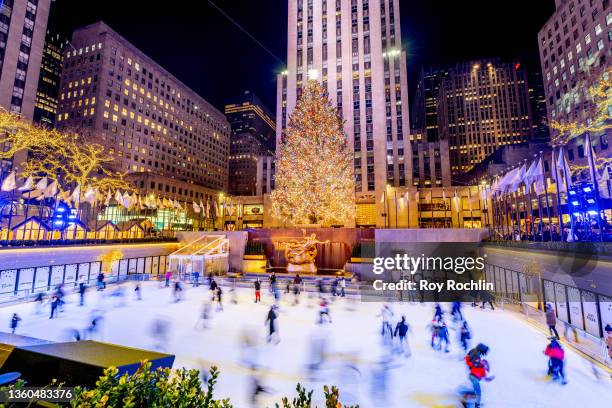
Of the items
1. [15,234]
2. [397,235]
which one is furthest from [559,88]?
[15,234]

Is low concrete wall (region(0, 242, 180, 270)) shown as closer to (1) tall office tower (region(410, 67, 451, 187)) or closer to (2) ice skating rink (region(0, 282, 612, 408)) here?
(2) ice skating rink (region(0, 282, 612, 408))

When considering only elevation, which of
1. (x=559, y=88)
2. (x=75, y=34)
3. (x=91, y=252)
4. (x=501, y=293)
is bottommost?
(x=501, y=293)

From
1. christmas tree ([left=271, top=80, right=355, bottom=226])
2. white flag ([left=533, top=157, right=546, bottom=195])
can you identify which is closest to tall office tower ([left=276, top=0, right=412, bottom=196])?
christmas tree ([left=271, top=80, right=355, bottom=226])

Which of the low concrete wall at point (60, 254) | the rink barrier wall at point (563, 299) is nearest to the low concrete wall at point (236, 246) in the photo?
the low concrete wall at point (60, 254)

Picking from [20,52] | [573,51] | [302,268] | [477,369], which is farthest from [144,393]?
[20,52]

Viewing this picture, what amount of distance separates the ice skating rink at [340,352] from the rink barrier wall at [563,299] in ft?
7.30

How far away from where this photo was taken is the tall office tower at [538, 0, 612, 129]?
151ft

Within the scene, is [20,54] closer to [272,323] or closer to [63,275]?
[63,275]

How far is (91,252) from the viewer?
26.2 m

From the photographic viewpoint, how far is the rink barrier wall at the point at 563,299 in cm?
1299

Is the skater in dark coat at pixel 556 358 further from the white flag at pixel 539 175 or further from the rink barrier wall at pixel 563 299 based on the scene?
the white flag at pixel 539 175

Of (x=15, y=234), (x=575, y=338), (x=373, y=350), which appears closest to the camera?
(x=373, y=350)

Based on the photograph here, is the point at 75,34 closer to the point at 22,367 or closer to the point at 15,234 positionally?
the point at 15,234

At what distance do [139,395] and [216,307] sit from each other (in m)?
16.4
